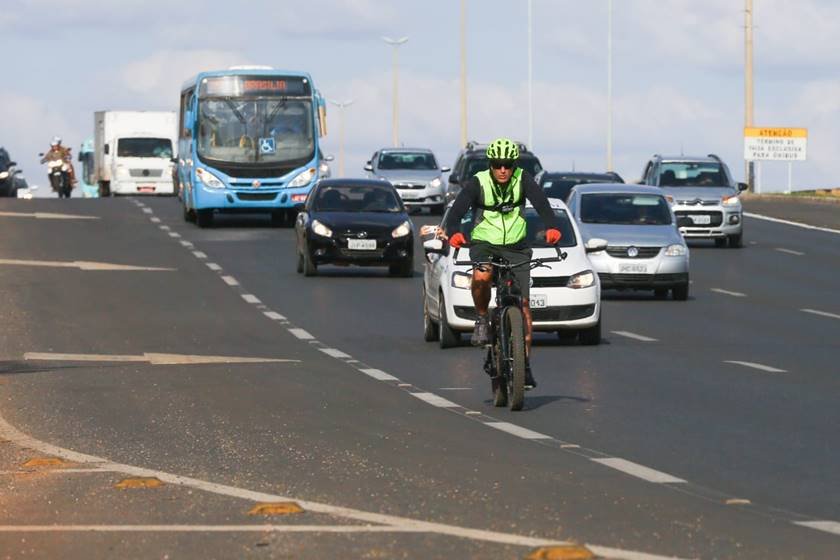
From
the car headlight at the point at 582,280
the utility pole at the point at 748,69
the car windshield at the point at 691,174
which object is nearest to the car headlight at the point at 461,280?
the car headlight at the point at 582,280

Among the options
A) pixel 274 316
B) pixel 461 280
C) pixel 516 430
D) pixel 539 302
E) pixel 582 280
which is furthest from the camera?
pixel 274 316

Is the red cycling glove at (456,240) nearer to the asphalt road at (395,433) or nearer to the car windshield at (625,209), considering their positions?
the asphalt road at (395,433)

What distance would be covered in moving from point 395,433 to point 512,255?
2335 millimetres

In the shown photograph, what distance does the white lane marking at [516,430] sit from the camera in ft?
44.4

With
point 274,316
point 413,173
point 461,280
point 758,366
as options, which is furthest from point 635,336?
point 413,173

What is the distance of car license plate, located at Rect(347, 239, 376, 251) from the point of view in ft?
113

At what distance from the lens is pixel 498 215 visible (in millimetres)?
15594

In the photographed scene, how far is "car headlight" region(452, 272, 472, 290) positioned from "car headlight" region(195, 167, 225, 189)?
2659cm

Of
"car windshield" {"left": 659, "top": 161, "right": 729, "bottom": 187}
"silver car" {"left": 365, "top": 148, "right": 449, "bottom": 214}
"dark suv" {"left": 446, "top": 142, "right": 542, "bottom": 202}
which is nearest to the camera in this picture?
"car windshield" {"left": 659, "top": 161, "right": 729, "bottom": 187}

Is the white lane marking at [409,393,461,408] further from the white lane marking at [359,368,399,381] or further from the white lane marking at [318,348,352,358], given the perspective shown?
the white lane marking at [318,348,352,358]

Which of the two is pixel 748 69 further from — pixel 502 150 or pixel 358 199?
pixel 502 150

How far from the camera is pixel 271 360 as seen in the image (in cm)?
2030

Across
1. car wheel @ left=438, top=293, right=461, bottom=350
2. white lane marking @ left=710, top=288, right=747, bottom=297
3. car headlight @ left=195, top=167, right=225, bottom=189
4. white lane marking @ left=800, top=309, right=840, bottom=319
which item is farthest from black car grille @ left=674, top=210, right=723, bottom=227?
car wheel @ left=438, top=293, right=461, bottom=350

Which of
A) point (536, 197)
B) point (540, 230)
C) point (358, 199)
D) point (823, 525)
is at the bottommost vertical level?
point (823, 525)
